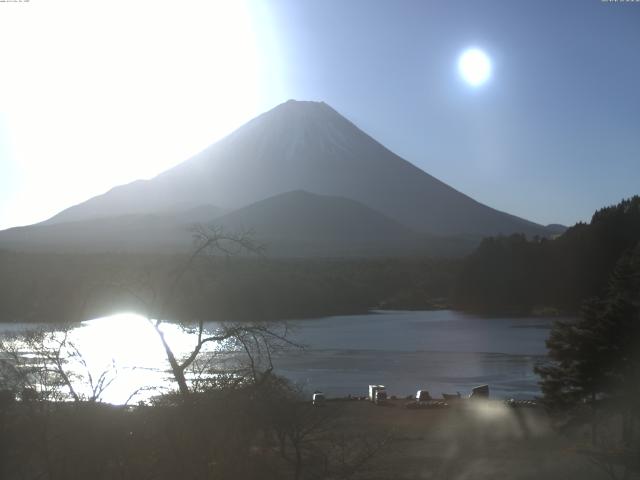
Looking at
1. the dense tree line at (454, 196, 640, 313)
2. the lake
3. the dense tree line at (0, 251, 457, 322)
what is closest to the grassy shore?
the lake

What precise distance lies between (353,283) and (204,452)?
47233mm

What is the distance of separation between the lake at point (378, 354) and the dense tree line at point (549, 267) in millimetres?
5376

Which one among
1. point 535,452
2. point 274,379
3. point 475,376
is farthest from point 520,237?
point 274,379

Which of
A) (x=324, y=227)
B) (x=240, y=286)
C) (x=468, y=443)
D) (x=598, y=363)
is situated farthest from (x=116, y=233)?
(x=598, y=363)

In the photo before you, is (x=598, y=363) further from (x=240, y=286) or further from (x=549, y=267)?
(x=549, y=267)

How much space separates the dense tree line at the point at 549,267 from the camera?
4331 cm

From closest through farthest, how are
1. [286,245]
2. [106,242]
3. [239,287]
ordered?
[239,287] < [106,242] < [286,245]

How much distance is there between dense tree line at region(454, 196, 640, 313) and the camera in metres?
43.3

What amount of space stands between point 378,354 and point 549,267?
23334mm

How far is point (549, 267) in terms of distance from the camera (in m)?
46.6

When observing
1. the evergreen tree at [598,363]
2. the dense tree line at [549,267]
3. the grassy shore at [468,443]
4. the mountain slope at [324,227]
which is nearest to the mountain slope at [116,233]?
the mountain slope at [324,227]

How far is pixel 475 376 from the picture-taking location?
21172 mm

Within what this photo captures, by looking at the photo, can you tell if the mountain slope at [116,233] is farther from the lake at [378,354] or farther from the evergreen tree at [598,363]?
the evergreen tree at [598,363]

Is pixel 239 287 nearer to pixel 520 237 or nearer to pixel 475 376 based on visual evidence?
pixel 475 376
